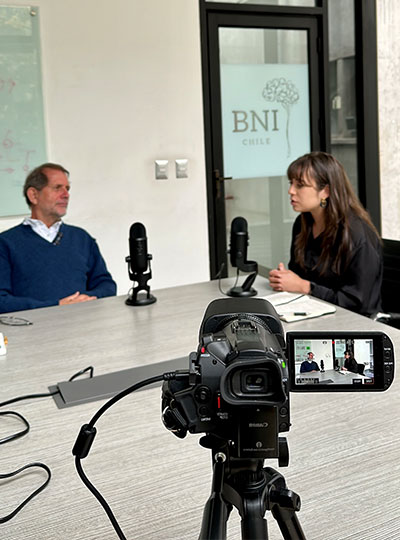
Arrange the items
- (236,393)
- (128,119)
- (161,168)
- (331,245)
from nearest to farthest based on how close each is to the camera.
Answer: (236,393) < (331,245) < (128,119) < (161,168)

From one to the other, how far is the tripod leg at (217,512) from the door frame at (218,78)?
3.68 meters

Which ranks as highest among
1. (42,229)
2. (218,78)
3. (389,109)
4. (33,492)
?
Result: (218,78)

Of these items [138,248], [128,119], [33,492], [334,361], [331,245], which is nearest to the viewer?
[334,361]

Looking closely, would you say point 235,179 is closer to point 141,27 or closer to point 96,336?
point 141,27

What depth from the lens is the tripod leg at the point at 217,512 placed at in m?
0.68

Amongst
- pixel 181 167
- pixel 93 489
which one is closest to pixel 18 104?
pixel 181 167

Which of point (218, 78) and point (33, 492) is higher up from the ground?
point (218, 78)

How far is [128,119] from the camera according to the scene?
402 centimetres

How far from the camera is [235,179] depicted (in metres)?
4.49

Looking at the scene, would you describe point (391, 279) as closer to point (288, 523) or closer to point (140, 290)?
point (140, 290)

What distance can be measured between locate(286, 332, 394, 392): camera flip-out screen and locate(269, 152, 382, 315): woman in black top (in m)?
1.70

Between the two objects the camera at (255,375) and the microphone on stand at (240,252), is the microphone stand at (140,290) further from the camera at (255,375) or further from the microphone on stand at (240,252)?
the camera at (255,375)

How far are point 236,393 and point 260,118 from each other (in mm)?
4085

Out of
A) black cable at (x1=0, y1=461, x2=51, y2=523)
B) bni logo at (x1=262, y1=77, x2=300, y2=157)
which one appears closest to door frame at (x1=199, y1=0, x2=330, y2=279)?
bni logo at (x1=262, y1=77, x2=300, y2=157)
